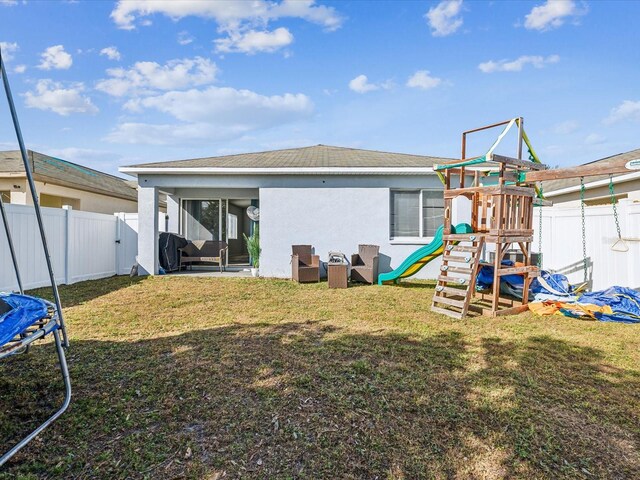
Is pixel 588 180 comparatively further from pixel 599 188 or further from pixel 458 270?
pixel 458 270

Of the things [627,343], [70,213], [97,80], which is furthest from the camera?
[97,80]

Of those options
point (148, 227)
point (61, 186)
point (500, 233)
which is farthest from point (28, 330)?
point (61, 186)

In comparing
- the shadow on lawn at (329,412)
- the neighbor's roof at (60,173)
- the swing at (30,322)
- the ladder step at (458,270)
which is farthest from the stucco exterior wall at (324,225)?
the neighbor's roof at (60,173)

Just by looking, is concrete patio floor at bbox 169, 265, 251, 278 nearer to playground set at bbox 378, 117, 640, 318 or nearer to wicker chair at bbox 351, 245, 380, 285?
wicker chair at bbox 351, 245, 380, 285

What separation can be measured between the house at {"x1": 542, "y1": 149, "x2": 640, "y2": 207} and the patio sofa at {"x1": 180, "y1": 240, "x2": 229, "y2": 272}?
10826 mm

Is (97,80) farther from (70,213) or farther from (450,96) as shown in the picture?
(450,96)

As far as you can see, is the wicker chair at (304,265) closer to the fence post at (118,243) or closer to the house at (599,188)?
the fence post at (118,243)

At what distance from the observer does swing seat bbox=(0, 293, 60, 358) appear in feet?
7.07

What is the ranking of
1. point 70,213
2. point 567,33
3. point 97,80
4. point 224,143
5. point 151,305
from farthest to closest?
point 224,143
point 97,80
point 567,33
point 70,213
point 151,305

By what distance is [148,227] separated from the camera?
32.1 feet

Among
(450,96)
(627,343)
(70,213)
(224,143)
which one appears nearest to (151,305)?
(70,213)

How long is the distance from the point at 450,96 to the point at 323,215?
705 cm

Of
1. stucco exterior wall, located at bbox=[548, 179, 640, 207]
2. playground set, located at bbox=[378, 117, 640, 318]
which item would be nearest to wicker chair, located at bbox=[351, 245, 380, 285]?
playground set, located at bbox=[378, 117, 640, 318]

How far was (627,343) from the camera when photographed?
4281 mm
